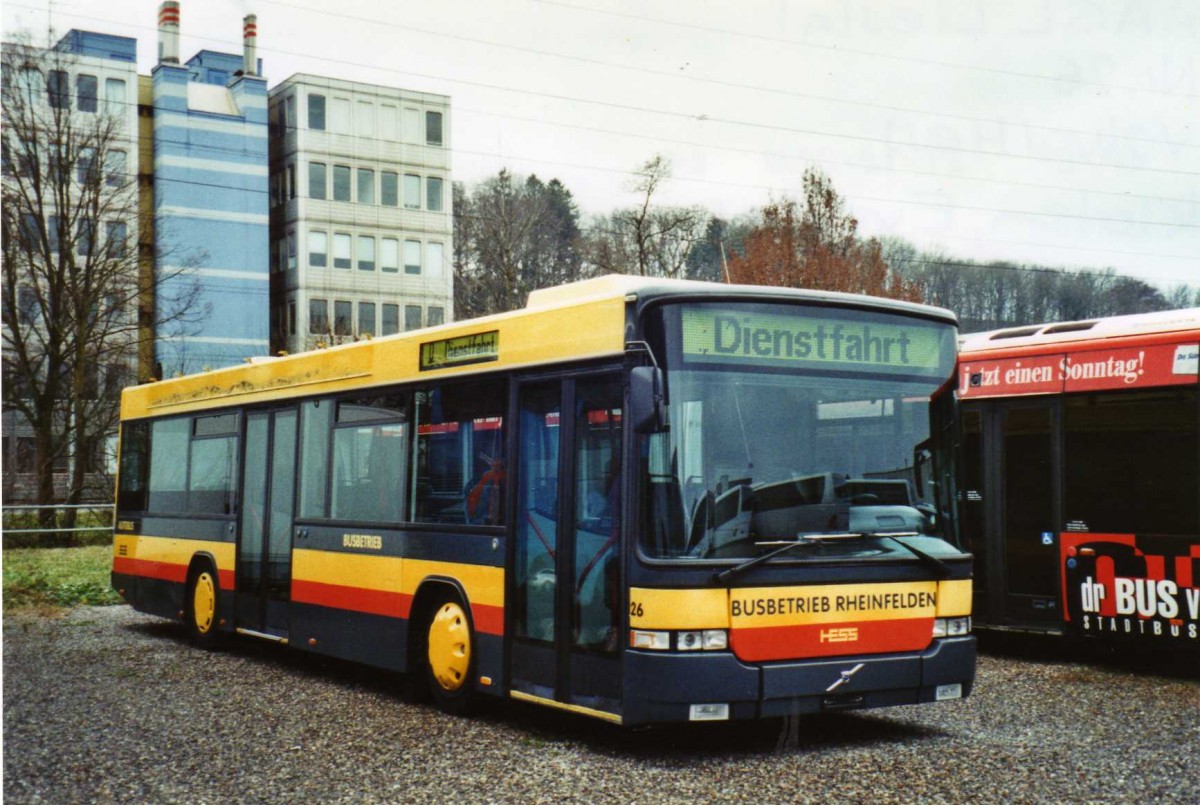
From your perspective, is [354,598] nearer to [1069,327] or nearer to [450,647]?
[450,647]

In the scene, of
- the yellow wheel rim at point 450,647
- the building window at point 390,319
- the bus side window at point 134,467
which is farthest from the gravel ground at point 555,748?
the building window at point 390,319

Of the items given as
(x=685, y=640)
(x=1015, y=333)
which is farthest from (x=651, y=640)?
(x=1015, y=333)

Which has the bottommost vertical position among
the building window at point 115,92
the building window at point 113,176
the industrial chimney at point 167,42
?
the building window at point 113,176

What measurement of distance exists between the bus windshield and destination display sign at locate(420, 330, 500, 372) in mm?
2075

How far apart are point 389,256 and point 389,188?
3.50 m

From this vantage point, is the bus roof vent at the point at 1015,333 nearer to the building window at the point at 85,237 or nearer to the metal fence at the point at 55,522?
the metal fence at the point at 55,522

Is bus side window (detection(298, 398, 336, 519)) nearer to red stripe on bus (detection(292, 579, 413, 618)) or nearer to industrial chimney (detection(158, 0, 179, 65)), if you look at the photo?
red stripe on bus (detection(292, 579, 413, 618))

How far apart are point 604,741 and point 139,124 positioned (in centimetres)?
6213

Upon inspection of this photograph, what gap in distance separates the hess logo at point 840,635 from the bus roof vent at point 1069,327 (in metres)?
5.42

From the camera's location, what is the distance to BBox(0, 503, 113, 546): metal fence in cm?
3234

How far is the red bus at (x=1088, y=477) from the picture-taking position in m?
11.9

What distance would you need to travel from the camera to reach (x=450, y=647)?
10.4 metres

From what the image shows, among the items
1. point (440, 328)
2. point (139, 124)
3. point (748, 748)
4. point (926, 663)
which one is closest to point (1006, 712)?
point (926, 663)

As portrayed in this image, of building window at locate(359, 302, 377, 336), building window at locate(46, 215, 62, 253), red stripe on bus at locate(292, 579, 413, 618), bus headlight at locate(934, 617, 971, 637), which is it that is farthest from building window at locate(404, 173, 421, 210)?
bus headlight at locate(934, 617, 971, 637)
